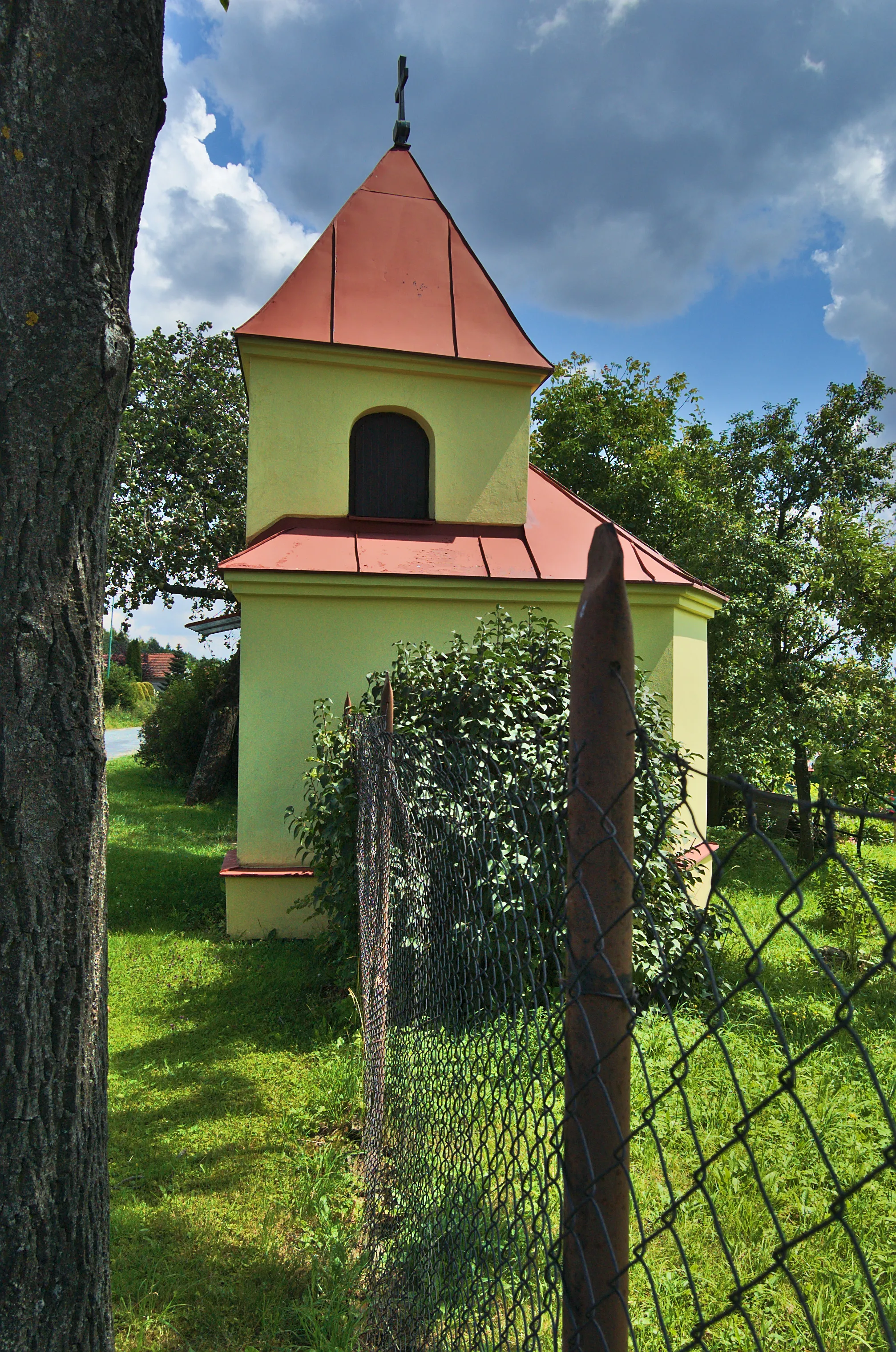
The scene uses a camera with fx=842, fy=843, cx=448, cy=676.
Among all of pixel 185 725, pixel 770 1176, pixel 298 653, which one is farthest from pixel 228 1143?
pixel 185 725

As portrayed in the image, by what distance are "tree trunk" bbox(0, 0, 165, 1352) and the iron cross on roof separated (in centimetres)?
902

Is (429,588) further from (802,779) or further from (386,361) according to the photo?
(802,779)

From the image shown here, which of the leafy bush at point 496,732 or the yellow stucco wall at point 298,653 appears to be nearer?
the leafy bush at point 496,732

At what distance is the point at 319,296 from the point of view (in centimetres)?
814

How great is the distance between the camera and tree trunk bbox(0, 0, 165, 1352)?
180cm

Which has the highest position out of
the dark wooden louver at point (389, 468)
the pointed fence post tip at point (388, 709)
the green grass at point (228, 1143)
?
the dark wooden louver at point (389, 468)

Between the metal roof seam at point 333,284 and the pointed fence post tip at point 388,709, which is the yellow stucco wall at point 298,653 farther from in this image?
the pointed fence post tip at point 388,709

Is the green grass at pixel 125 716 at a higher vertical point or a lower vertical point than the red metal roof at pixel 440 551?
lower

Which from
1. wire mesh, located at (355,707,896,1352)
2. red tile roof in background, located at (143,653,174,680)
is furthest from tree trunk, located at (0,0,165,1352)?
red tile roof in background, located at (143,653,174,680)

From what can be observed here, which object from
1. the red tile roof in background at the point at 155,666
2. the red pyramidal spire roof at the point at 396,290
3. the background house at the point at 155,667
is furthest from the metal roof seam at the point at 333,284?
the red tile roof in background at the point at 155,666

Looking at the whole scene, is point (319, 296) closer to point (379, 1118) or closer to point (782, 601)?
point (379, 1118)

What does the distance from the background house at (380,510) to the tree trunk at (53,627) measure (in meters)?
→ 5.32

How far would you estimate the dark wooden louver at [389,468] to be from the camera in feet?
27.4

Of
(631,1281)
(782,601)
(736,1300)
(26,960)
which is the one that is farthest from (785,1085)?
(782,601)
